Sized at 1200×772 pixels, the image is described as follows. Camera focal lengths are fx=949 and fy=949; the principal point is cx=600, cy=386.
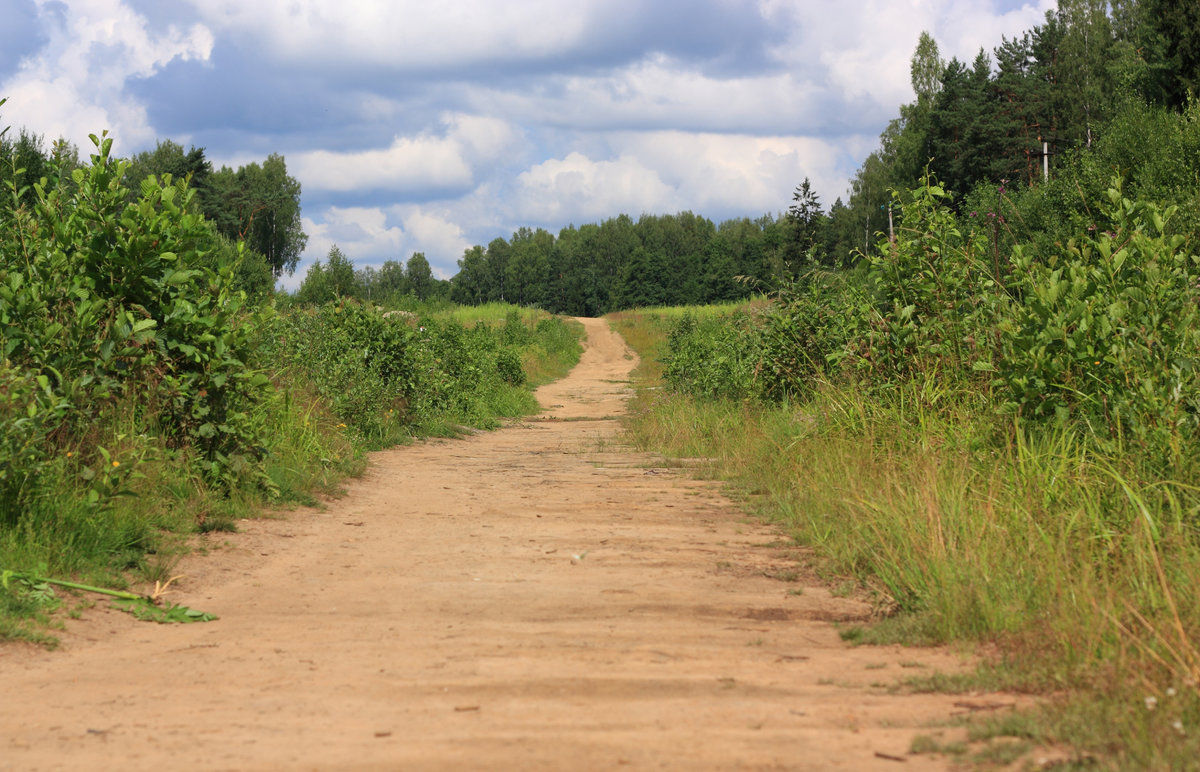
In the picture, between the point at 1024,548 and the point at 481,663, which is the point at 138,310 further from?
the point at 1024,548

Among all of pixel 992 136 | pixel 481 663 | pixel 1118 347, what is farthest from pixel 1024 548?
pixel 992 136

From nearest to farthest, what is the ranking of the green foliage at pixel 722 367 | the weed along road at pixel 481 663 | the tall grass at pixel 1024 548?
the weed along road at pixel 481 663
the tall grass at pixel 1024 548
the green foliage at pixel 722 367

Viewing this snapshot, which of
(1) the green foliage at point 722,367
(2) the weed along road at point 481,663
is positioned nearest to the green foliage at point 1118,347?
(2) the weed along road at point 481,663

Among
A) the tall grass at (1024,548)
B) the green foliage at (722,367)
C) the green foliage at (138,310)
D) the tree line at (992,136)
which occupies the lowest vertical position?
the tall grass at (1024,548)

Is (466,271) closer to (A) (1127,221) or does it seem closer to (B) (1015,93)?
(B) (1015,93)

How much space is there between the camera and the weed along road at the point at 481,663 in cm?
287

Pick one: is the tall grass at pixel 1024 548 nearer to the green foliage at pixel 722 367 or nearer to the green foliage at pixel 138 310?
the green foliage at pixel 722 367

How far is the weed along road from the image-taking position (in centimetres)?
287

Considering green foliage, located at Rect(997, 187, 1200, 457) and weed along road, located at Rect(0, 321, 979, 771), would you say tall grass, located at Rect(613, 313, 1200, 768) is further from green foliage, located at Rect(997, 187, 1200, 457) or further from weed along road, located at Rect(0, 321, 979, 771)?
weed along road, located at Rect(0, 321, 979, 771)

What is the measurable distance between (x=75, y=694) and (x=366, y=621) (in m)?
1.23

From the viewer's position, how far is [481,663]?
370 cm

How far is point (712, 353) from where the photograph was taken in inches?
592

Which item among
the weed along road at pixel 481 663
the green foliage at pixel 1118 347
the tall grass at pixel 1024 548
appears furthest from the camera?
the green foliage at pixel 1118 347

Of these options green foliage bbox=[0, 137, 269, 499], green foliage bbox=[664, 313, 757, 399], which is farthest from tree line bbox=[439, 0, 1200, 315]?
green foliage bbox=[0, 137, 269, 499]
